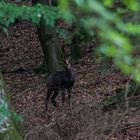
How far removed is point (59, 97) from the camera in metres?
15.3

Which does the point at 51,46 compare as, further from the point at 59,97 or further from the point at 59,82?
the point at 59,82

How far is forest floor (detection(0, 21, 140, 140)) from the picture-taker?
25.7ft

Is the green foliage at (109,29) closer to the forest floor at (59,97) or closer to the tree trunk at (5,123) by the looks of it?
the tree trunk at (5,123)

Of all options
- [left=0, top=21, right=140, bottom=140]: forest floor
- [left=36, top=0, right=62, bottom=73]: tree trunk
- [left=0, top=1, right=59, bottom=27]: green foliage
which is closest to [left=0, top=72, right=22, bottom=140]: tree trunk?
[left=0, top=1, right=59, bottom=27]: green foliage

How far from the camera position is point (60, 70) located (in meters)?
14.4

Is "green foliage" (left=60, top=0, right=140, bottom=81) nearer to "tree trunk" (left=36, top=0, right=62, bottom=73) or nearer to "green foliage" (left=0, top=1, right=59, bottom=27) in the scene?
"green foliage" (left=0, top=1, right=59, bottom=27)

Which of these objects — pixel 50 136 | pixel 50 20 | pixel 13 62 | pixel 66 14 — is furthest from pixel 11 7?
pixel 13 62

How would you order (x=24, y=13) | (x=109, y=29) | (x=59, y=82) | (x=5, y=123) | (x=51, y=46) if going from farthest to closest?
(x=51, y=46) → (x=59, y=82) → (x=24, y=13) → (x=5, y=123) → (x=109, y=29)

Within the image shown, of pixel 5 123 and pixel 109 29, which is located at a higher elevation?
pixel 109 29

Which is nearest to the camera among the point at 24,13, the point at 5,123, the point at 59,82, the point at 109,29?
the point at 109,29

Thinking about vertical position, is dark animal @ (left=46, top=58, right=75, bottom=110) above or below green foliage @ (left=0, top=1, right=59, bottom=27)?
below

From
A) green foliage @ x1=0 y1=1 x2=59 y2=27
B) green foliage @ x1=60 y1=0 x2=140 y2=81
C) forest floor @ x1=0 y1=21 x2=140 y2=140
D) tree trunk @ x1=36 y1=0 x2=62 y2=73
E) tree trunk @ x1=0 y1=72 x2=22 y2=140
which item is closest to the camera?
green foliage @ x1=60 y1=0 x2=140 y2=81

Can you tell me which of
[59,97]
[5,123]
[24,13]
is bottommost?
[59,97]

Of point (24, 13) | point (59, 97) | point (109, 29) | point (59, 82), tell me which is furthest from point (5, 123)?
point (59, 97)
